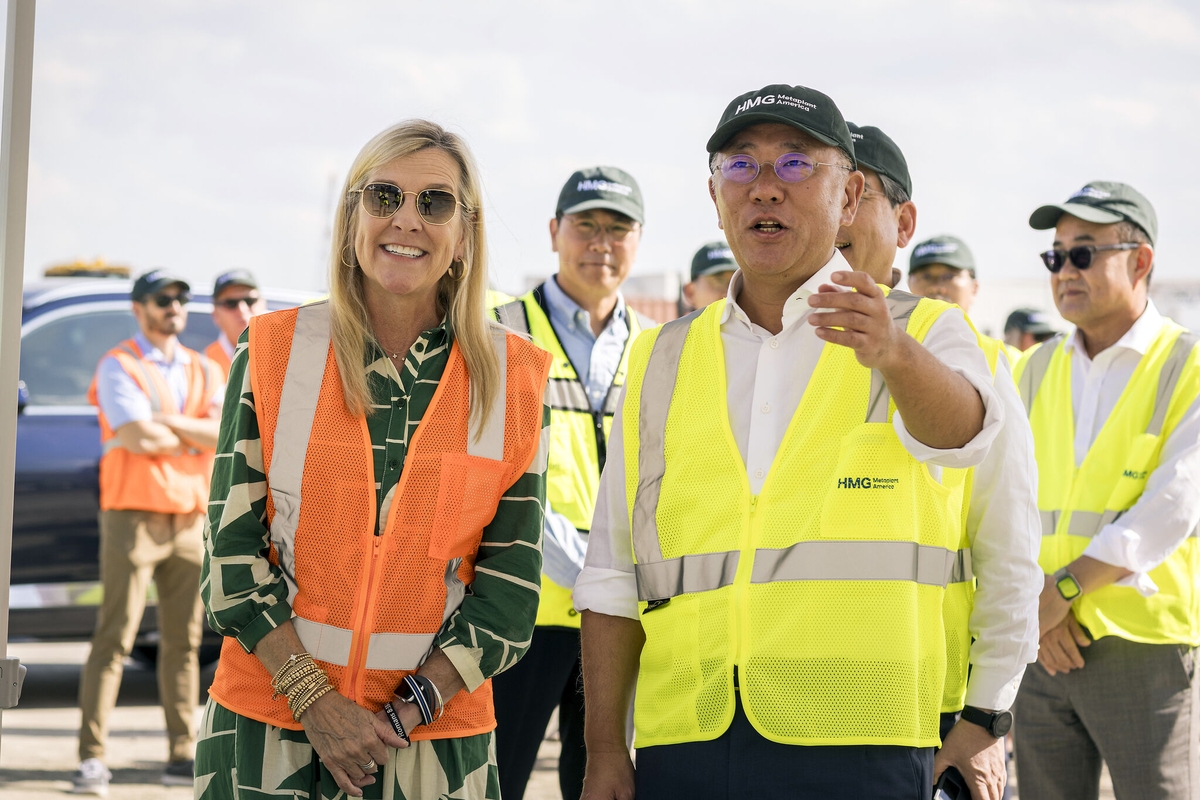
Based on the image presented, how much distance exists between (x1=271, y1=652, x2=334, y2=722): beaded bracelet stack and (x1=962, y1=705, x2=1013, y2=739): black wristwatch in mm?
1323

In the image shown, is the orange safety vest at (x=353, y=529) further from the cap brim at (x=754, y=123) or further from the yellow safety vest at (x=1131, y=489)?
the yellow safety vest at (x=1131, y=489)

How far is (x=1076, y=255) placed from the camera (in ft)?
13.4

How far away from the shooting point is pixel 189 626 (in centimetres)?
605

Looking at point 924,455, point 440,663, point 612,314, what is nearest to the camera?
point 924,455

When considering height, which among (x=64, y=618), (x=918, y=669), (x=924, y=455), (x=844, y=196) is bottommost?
(x=64, y=618)

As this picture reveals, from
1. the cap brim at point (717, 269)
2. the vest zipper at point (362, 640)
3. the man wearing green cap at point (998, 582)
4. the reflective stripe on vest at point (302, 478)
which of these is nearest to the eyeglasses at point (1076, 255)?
the man wearing green cap at point (998, 582)

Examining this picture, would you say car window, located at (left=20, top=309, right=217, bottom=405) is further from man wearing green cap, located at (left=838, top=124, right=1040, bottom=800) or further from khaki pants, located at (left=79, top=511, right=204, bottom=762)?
man wearing green cap, located at (left=838, top=124, right=1040, bottom=800)

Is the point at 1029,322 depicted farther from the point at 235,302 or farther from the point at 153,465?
the point at 153,465

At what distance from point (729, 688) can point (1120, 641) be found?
2.23 m

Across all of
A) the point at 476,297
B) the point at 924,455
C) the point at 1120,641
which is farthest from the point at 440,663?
the point at 1120,641

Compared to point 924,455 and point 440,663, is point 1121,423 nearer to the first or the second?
point 924,455

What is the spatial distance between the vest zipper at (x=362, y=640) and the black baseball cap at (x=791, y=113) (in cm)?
117

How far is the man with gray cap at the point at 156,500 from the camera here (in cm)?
591

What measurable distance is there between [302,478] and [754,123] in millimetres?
1212
